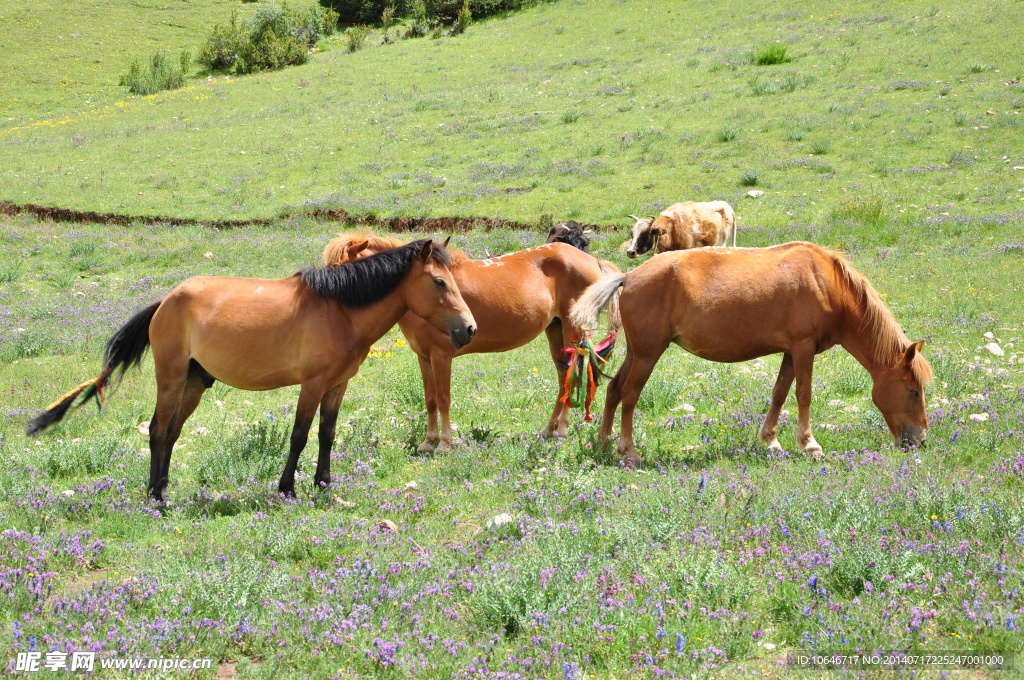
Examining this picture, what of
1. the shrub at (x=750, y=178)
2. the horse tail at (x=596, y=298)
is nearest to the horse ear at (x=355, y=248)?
the horse tail at (x=596, y=298)

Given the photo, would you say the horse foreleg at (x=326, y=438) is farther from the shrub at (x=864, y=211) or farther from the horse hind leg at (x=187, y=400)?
the shrub at (x=864, y=211)

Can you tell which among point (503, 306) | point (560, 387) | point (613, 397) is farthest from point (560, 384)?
point (613, 397)

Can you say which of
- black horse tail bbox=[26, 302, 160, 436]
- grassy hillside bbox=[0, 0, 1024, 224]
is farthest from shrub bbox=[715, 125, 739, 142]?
black horse tail bbox=[26, 302, 160, 436]

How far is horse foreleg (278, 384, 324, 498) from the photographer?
299 inches

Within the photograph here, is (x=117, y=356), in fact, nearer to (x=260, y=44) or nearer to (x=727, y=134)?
(x=727, y=134)

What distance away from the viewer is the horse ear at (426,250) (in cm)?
796

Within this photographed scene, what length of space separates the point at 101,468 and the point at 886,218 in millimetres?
18434

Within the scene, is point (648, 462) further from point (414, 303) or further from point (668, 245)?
point (668, 245)

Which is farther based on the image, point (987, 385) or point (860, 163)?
point (860, 163)

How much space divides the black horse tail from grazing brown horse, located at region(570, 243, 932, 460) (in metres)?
4.86

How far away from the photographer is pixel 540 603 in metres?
4.96

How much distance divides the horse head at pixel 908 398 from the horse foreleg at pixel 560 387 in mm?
3368

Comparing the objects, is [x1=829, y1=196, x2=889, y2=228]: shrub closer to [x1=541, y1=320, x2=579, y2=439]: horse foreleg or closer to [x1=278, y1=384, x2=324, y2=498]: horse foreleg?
[x1=541, y1=320, x2=579, y2=439]: horse foreleg

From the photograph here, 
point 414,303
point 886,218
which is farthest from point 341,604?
point 886,218
